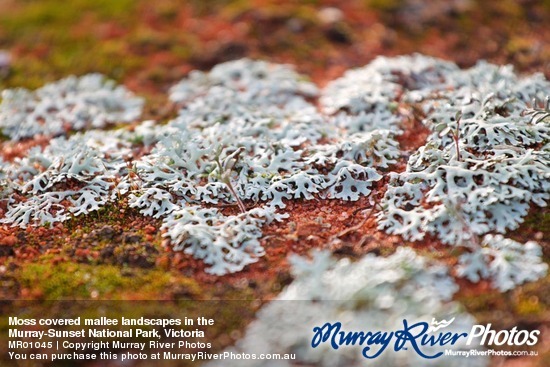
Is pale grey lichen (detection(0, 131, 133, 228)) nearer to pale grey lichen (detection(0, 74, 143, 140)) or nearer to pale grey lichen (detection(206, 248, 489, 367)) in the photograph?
pale grey lichen (detection(0, 74, 143, 140))

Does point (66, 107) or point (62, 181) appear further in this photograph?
point (66, 107)

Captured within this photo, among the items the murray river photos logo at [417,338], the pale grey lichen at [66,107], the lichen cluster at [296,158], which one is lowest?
the murray river photos logo at [417,338]

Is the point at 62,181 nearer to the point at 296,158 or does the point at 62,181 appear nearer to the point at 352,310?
the point at 296,158

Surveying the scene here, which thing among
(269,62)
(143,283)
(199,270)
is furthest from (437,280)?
(269,62)

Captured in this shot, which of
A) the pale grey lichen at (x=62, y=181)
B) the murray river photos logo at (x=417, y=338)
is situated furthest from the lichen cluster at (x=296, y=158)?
the murray river photos logo at (x=417, y=338)

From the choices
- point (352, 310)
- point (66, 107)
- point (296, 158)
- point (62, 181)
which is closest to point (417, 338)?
point (352, 310)

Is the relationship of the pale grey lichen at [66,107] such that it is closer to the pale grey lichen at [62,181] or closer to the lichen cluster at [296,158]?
the lichen cluster at [296,158]

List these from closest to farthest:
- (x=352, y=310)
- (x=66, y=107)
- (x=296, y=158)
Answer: (x=352, y=310)
(x=296, y=158)
(x=66, y=107)

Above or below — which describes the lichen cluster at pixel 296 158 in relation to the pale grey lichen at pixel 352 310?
above

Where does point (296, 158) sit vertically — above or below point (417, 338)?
above
